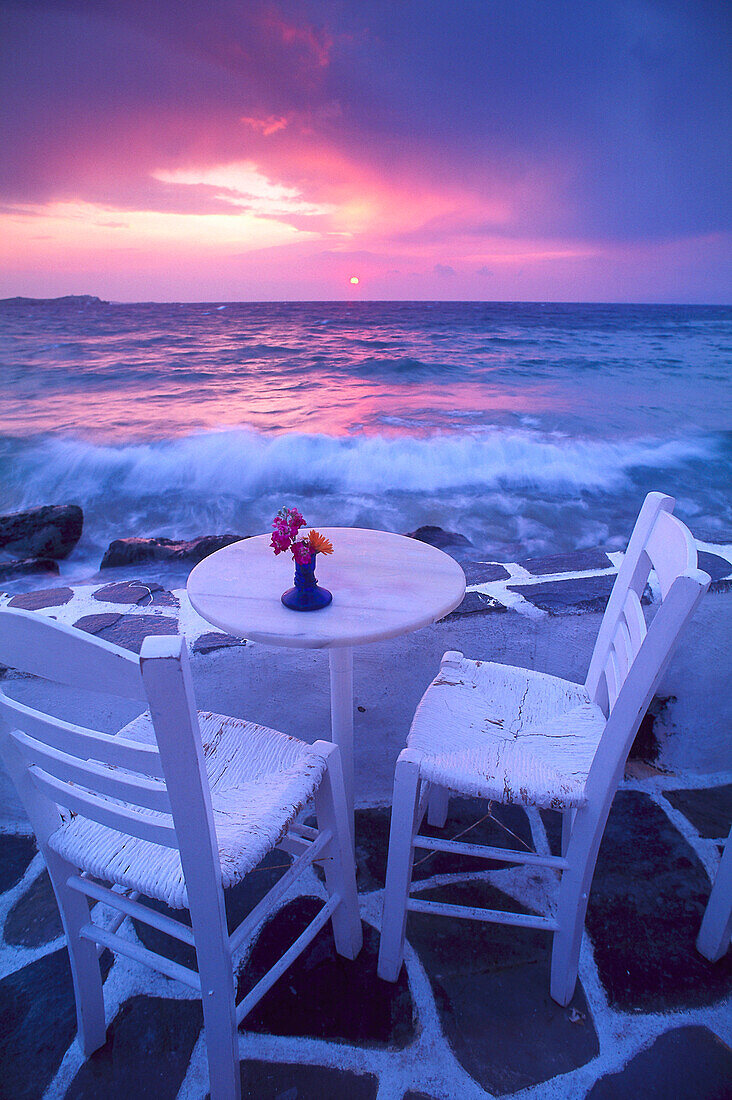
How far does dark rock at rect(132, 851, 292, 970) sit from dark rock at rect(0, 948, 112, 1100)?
0.11 meters

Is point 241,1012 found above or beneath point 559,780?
beneath

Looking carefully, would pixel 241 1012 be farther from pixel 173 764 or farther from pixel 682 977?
pixel 682 977

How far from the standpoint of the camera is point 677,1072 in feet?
3.57

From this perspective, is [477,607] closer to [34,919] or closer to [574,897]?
[574,897]

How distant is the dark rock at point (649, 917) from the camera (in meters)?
1.25

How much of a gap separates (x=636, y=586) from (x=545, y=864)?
2.31 ft

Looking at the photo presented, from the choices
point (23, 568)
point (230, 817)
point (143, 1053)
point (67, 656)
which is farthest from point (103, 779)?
point (23, 568)

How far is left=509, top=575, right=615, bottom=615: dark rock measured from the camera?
1919 mm

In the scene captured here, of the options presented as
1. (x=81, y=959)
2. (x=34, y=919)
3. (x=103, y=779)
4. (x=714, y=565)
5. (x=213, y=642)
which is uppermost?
(x=103, y=779)

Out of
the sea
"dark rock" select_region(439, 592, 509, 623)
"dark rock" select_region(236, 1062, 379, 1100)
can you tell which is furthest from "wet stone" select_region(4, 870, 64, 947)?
the sea

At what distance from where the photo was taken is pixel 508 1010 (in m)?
1.20

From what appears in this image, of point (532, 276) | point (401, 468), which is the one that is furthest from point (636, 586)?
point (532, 276)

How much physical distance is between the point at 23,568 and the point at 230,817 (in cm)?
375

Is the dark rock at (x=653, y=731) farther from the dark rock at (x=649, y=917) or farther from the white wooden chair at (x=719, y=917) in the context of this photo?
the white wooden chair at (x=719, y=917)
